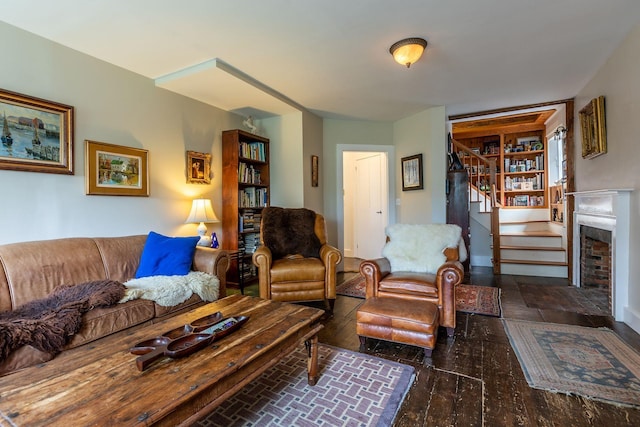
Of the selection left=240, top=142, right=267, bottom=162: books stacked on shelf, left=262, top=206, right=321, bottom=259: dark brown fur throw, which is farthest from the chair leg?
left=240, top=142, right=267, bottom=162: books stacked on shelf

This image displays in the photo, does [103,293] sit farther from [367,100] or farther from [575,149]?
[575,149]

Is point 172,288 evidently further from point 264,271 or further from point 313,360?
point 313,360

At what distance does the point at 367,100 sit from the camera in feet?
12.3

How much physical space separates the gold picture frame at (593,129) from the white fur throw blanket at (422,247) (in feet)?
5.61

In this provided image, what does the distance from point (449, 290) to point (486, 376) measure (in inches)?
24.9

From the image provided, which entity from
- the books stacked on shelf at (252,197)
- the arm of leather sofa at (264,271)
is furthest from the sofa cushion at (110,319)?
the books stacked on shelf at (252,197)

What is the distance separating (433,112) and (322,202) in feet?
6.60

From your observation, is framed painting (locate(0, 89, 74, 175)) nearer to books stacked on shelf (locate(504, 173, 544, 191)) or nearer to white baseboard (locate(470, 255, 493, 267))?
white baseboard (locate(470, 255, 493, 267))

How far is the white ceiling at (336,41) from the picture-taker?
6.57 feet

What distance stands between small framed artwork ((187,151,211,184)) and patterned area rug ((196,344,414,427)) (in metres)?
2.36

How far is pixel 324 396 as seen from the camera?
1.60 m

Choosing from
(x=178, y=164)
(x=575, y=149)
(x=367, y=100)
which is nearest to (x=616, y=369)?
(x=575, y=149)

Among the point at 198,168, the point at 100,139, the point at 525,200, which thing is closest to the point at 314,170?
the point at 198,168

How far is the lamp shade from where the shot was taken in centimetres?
317
